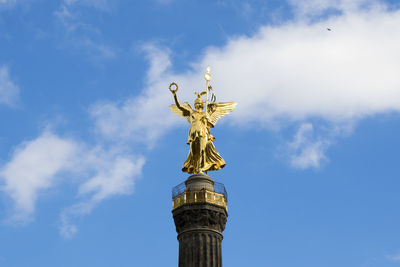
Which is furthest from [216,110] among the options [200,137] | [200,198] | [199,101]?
[200,198]

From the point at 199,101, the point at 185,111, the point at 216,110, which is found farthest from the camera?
the point at 216,110

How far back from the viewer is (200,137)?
187ft

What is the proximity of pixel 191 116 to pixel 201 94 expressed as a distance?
7.97ft

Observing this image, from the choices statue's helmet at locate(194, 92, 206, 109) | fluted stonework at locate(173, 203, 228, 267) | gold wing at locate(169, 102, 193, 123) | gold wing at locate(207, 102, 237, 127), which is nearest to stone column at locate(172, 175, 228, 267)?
fluted stonework at locate(173, 203, 228, 267)

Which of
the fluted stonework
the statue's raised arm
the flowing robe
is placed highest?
the statue's raised arm

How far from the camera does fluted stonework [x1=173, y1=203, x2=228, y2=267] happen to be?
51.0 m

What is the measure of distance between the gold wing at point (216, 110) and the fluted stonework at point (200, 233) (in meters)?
8.90

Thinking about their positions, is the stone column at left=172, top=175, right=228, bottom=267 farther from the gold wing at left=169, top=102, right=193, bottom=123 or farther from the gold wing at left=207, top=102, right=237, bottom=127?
the gold wing at left=169, top=102, right=193, bottom=123

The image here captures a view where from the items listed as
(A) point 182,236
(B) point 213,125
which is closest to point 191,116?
(B) point 213,125

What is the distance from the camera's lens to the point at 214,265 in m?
50.7

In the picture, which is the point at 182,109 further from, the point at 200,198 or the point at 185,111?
the point at 200,198

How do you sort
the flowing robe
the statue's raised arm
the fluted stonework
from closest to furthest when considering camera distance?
the fluted stonework < the flowing robe < the statue's raised arm

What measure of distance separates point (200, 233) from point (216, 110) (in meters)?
12.3

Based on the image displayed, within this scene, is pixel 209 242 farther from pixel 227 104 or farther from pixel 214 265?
pixel 227 104
